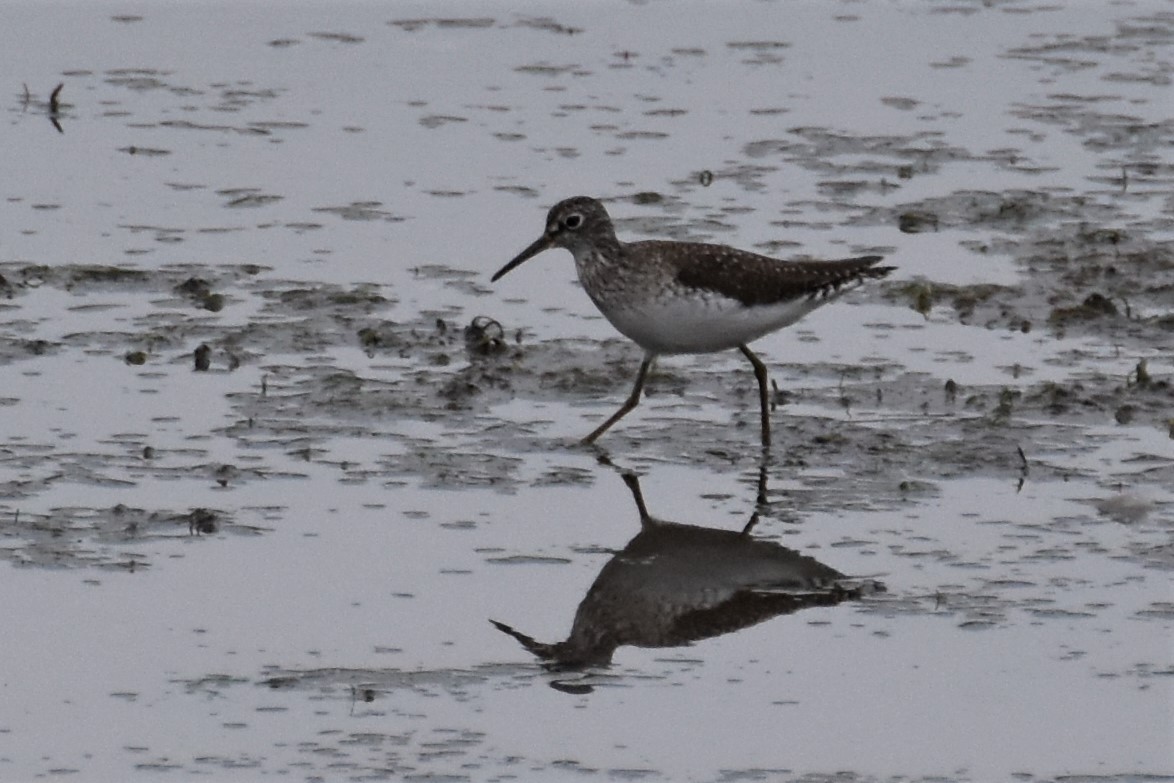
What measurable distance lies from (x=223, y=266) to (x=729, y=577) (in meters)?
5.09

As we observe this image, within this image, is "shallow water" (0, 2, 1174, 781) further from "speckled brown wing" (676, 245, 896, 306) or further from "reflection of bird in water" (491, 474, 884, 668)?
"speckled brown wing" (676, 245, 896, 306)

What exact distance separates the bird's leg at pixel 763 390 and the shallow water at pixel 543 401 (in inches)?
5.5

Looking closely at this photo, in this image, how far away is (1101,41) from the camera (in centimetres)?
1986

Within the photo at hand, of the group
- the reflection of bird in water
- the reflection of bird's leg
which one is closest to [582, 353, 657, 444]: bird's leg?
the reflection of bird's leg

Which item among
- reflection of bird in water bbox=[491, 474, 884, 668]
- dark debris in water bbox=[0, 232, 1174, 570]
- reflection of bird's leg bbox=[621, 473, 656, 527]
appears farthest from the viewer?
dark debris in water bbox=[0, 232, 1174, 570]

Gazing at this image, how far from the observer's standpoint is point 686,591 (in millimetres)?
9586

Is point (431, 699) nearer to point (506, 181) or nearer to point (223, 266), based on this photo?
point (223, 266)

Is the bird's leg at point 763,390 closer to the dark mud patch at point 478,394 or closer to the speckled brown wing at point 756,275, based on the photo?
the dark mud patch at point 478,394

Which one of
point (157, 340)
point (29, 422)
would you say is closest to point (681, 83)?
point (157, 340)

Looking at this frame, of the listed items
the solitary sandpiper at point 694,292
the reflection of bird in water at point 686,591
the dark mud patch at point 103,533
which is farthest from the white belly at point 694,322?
the dark mud patch at point 103,533

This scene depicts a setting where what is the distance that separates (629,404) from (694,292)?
0.65m

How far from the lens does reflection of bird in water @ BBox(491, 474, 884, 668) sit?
29.8ft

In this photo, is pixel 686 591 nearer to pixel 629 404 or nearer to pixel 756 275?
pixel 629 404

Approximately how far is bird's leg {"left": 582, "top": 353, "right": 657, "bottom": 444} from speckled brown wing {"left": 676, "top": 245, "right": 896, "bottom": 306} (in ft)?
1.38
